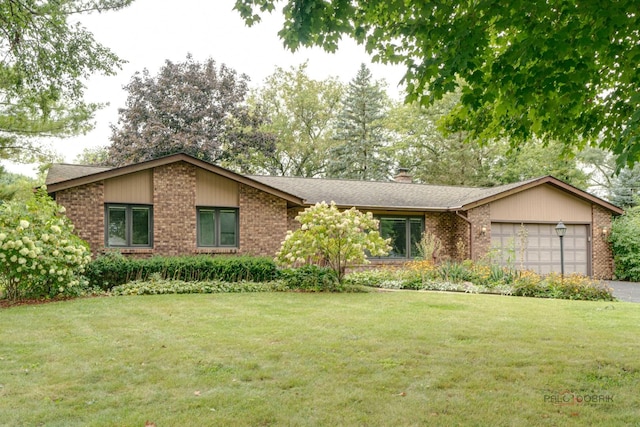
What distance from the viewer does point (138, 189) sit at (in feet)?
47.2

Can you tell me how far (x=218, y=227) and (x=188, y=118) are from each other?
664 inches

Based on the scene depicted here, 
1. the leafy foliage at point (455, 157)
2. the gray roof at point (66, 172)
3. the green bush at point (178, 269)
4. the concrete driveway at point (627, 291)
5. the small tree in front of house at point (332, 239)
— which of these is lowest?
the concrete driveway at point (627, 291)

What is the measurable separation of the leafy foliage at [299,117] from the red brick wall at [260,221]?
19.6m

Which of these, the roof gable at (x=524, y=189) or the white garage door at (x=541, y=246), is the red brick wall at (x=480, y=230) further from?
the white garage door at (x=541, y=246)

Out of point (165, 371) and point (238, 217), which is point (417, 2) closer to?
point (165, 371)

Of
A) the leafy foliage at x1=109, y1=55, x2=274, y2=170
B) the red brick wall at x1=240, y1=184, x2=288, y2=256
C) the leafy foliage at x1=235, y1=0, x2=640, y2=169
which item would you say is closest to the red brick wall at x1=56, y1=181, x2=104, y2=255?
the red brick wall at x1=240, y1=184, x2=288, y2=256

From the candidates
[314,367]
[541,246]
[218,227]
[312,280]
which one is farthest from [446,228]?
[314,367]

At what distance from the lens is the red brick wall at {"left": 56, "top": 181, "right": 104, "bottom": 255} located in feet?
44.1

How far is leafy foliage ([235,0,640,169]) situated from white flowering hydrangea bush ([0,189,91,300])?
6793mm

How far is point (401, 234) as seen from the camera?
18.4 metres

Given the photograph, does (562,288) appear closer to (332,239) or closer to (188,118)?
(332,239)

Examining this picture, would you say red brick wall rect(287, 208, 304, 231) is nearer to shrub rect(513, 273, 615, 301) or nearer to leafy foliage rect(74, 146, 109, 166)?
shrub rect(513, 273, 615, 301)

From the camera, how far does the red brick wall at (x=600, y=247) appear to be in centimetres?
1909

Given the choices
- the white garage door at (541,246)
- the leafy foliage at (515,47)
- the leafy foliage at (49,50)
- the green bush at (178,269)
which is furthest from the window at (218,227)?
the leafy foliage at (515,47)
